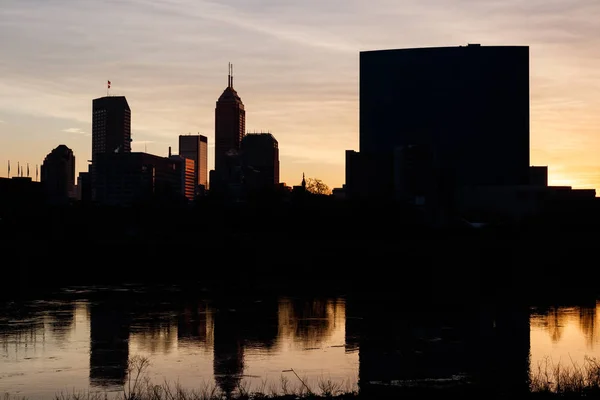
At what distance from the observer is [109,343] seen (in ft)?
155

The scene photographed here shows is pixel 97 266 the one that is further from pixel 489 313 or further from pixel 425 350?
→ pixel 425 350

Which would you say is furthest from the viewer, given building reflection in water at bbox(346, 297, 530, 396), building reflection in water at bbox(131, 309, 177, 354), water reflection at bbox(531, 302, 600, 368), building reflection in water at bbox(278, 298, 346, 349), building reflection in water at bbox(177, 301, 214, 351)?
building reflection in water at bbox(278, 298, 346, 349)

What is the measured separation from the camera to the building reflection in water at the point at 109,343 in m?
38.2

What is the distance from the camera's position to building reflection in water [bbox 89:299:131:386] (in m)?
38.2

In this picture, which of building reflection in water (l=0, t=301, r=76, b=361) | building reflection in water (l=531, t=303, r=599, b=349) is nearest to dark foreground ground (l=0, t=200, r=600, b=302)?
building reflection in water (l=531, t=303, r=599, b=349)

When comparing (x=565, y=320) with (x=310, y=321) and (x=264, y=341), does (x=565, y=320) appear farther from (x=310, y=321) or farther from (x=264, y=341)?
(x=264, y=341)

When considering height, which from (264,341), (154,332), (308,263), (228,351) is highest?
(308,263)

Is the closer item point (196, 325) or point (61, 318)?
point (196, 325)

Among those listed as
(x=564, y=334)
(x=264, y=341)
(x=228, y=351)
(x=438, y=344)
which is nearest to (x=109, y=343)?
(x=228, y=351)

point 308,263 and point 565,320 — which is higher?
point 308,263

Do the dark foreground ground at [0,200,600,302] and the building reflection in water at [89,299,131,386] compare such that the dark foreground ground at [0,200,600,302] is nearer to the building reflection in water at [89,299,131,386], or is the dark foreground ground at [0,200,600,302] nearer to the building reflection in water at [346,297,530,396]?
the building reflection in water at [346,297,530,396]

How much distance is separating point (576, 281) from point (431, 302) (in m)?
32.6

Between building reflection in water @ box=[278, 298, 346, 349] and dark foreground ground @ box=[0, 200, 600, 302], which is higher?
dark foreground ground @ box=[0, 200, 600, 302]

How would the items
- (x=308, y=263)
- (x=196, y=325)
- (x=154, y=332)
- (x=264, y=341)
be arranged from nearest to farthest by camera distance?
(x=264, y=341) → (x=154, y=332) → (x=196, y=325) → (x=308, y=263)
